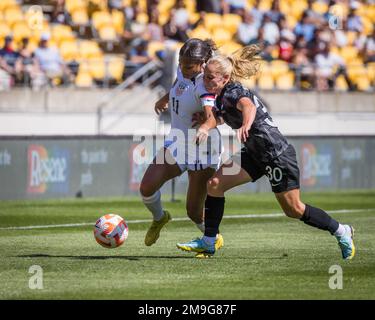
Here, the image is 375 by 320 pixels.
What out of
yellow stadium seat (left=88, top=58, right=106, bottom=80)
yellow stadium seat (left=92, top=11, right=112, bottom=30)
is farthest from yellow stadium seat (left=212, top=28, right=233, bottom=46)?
yellow stadium seat (left=88, top=58, right=106, bottom=80)

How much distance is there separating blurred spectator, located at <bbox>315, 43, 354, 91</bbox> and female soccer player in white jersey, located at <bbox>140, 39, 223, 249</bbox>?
18.0 m

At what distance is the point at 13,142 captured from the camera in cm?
2144

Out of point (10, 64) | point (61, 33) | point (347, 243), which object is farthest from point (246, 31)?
point (347, 243)

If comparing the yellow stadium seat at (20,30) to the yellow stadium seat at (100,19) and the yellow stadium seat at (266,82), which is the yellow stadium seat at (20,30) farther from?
the yellow stadium seat at (266,82)

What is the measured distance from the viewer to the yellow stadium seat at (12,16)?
26.5m

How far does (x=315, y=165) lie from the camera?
86.8 feet

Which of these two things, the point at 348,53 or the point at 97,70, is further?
the point at 348,53

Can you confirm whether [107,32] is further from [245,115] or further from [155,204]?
[245,115]

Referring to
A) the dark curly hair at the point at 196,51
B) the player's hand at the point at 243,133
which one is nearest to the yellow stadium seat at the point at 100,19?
the dark curly hair at the point at 196,51

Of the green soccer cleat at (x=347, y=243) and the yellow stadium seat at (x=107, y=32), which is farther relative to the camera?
the yellow stadium seat at (x=107, y=32)

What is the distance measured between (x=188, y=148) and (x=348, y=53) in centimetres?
2100

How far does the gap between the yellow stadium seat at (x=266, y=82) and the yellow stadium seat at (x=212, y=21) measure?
2.04 metres
